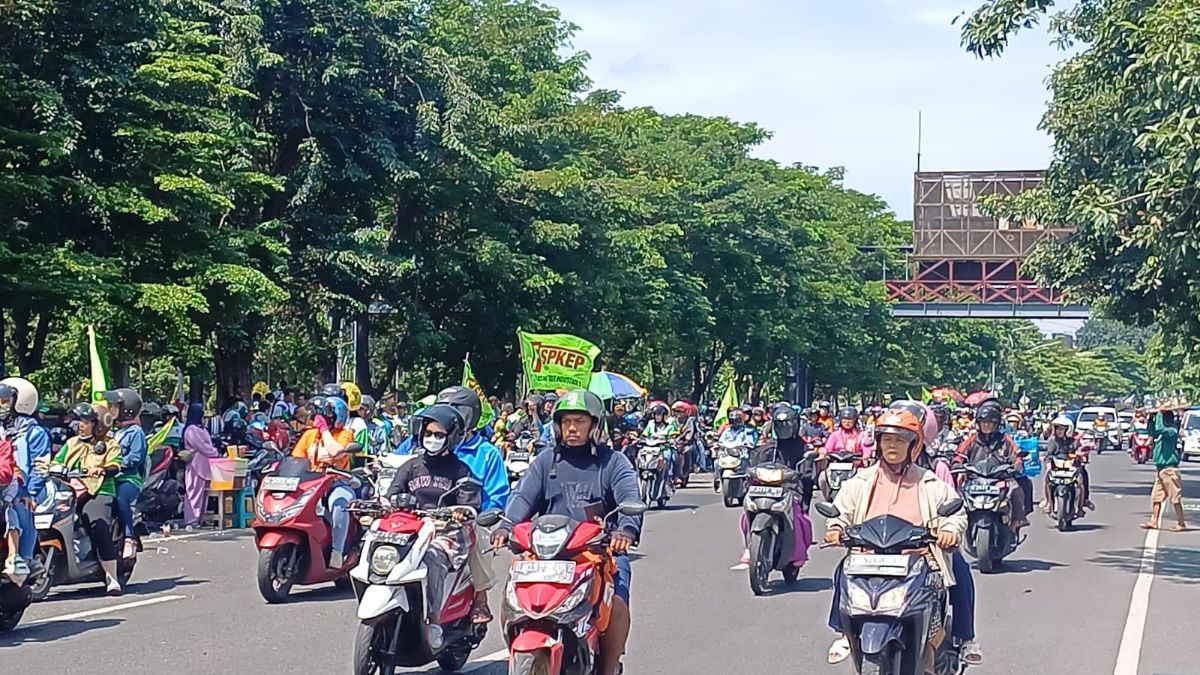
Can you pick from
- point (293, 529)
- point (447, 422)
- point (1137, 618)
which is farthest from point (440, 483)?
point (1137, 618)

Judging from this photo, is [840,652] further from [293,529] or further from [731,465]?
[731,465]

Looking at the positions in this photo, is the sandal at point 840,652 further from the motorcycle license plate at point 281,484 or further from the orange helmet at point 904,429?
the motorcycle license plate at point 281,484

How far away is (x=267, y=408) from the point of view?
25.6 metres

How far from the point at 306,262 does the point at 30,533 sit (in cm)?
1861

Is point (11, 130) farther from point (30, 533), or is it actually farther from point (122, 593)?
point (30, 533)

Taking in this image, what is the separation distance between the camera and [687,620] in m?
11.2

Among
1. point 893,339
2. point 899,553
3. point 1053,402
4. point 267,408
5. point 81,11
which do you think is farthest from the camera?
point 1053,402

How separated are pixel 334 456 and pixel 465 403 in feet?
11.1

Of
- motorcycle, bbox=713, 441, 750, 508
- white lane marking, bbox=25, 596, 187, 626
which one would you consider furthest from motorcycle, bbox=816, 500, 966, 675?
motorcycle, bbox=713, 441, 750, 508

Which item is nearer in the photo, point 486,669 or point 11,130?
point 486,669

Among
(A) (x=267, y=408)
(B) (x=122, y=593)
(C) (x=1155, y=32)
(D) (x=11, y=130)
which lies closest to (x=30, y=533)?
(B) (x=122, y=593)

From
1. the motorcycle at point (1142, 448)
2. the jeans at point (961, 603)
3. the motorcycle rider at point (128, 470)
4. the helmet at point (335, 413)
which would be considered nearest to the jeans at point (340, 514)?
the helmet at point (335, 413)

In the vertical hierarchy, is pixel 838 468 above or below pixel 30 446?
below

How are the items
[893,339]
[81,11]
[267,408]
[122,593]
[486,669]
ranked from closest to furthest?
[486,669]
[122,593]
[81,11]
[267,408]
[893,339]
